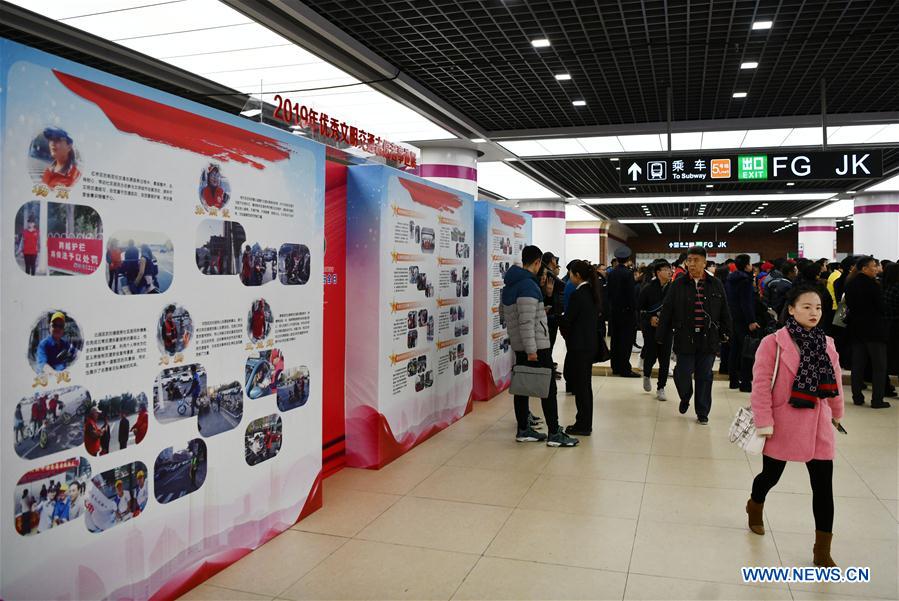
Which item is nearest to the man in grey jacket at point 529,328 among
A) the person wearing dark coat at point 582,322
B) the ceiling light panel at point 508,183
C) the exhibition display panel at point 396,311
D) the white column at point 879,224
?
the person wearing dark coat at point 582,322

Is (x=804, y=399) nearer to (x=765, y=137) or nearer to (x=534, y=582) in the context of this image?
(x=534, y=582)

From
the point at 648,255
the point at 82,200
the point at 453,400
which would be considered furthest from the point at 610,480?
the point at 648,255

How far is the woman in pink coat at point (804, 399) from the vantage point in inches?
124

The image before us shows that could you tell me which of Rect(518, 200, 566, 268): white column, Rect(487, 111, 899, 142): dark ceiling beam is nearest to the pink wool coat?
Rect(487, 111, 899, 142): dark ceiling beam

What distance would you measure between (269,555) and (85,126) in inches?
87.6

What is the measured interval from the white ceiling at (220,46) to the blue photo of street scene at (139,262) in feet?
10.9

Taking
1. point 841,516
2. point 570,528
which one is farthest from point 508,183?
point 570,528

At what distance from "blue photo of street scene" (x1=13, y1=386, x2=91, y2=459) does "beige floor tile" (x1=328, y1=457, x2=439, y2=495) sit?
90.7 inches

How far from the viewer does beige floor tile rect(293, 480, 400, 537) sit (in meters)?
3.77

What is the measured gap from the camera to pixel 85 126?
96.3 inches

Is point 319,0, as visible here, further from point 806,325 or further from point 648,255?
point 648,255

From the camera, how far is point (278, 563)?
3307mm

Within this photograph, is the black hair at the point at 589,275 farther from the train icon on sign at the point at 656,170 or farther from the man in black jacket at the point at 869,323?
the man in black jacket at the point at 869,323

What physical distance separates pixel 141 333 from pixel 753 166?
6.74 m
